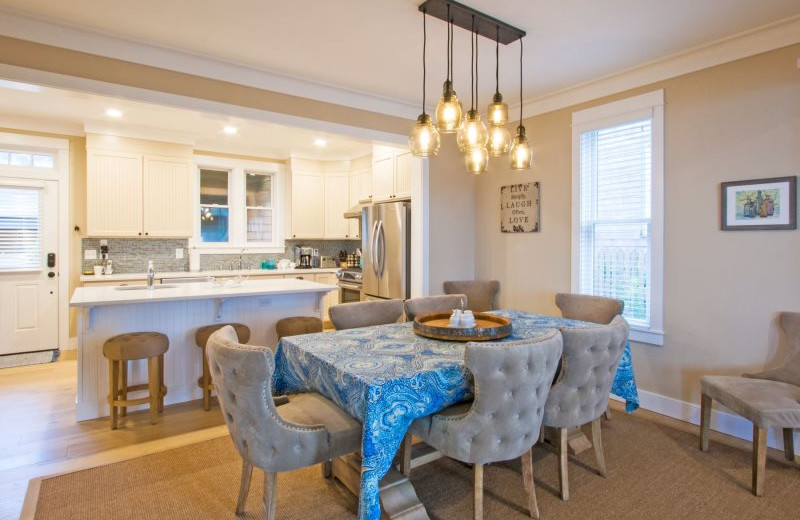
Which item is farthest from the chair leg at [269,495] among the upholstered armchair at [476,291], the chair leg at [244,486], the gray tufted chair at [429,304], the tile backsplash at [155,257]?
the tile backsplash at [155,257]

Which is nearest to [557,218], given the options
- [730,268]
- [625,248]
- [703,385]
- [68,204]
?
[625,248]

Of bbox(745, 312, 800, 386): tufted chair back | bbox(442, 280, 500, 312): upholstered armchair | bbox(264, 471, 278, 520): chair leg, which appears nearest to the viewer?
bbox(264, 471, 278, 520): chair leg

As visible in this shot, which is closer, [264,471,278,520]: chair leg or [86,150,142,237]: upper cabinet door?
[264,471,278,520]: chair leg

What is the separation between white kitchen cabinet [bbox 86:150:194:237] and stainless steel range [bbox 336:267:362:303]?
82.9 inches

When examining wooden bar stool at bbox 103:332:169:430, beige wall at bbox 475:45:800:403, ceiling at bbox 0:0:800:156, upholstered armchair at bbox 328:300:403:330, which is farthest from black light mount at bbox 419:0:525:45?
wooden bar stool at bbox 103:332:169:430

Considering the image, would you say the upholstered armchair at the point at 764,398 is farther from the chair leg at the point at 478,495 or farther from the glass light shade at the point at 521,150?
the glass light shade at the point at 521,150

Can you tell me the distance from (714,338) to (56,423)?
15.8 ft

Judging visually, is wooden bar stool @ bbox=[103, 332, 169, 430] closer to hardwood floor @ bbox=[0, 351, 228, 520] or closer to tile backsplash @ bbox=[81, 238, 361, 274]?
hardwood floor @ bbox=[0, 351, 228, 520]

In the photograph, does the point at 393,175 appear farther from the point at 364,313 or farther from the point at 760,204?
the point at 760,204

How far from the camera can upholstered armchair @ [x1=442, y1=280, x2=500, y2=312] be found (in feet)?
14.8

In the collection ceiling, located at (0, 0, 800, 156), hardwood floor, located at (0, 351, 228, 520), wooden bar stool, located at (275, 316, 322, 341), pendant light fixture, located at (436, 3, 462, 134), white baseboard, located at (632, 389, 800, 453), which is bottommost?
hardwood floor, located at (0, 351, 228, 520)

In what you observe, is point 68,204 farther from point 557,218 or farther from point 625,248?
point 625,248

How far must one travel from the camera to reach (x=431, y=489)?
2396mm

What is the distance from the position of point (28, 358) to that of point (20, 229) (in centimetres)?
151
